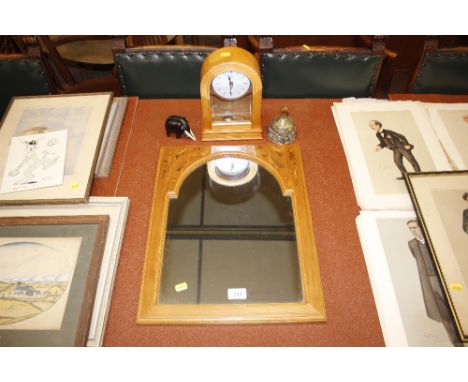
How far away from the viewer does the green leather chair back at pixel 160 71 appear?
5.59 ft

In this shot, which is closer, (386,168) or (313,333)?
(313,333)

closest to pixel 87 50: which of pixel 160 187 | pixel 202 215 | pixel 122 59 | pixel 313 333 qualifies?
pixel 122 59

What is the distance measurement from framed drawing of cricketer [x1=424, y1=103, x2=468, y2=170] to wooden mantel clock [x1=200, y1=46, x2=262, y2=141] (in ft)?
2.55

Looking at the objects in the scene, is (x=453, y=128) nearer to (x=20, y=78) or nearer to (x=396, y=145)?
(x=396, y=145)

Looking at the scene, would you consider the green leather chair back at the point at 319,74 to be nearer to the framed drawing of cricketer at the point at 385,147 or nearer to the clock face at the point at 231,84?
the framed drawing of cricketer at the point at 385,147

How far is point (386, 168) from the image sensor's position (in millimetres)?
1430

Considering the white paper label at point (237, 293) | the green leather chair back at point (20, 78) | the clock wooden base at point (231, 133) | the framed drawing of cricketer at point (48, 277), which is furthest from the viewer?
the green leather chair back at point (20, 78)

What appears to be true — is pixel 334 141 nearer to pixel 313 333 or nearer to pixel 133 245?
pixel 313 333

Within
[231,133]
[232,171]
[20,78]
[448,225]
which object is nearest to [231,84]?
[231,133]

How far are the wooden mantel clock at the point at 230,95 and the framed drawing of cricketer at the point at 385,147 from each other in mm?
415

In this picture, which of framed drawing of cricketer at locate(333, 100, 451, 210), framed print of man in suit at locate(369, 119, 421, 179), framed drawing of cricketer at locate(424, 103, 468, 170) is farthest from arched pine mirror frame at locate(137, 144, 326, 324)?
framed drawing of cricketer at locate(424, 103, 468, 170)

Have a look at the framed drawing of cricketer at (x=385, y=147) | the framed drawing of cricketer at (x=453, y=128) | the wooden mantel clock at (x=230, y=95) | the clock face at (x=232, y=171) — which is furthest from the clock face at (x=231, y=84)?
the framed drawing of cricketer at (x=453, y=128)

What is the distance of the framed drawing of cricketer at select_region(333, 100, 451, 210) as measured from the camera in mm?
1362

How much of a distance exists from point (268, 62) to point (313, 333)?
1.21 m
